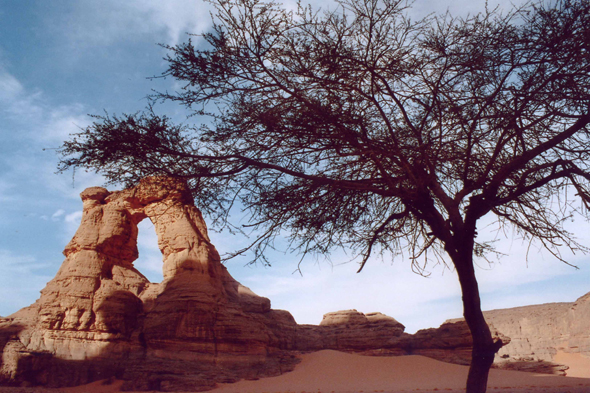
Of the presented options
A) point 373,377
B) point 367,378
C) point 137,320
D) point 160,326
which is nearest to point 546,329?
point 373,377

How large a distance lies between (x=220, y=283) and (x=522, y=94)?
1912 centimetres

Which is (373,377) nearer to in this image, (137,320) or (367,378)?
(367,378)

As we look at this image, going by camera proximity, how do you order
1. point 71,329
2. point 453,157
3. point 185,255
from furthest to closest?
point 185,255, point 71,329, point 453,157

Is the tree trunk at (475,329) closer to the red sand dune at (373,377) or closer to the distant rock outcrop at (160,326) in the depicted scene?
the red sand dune at (373,377)

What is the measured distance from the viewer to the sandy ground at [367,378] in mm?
17141

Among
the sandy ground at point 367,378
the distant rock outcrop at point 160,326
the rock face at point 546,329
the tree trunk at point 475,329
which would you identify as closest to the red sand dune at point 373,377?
the sandy ground at point 367,378

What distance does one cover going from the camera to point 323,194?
7.08 meters

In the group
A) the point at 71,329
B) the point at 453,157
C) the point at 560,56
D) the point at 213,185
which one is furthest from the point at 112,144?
the point at 71,329

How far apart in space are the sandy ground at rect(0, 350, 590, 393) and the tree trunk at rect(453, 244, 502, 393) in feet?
34.0

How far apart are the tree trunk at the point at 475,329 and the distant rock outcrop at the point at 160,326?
38.5 ft

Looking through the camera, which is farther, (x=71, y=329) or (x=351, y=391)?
(x=71, y=329)

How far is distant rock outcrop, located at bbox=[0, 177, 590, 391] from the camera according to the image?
60.5 ft

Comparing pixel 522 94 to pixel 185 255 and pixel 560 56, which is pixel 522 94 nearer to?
pixel 560 56

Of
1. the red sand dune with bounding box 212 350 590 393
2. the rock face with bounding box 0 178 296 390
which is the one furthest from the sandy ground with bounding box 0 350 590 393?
the rock face with bounding box 0 178 296 390
